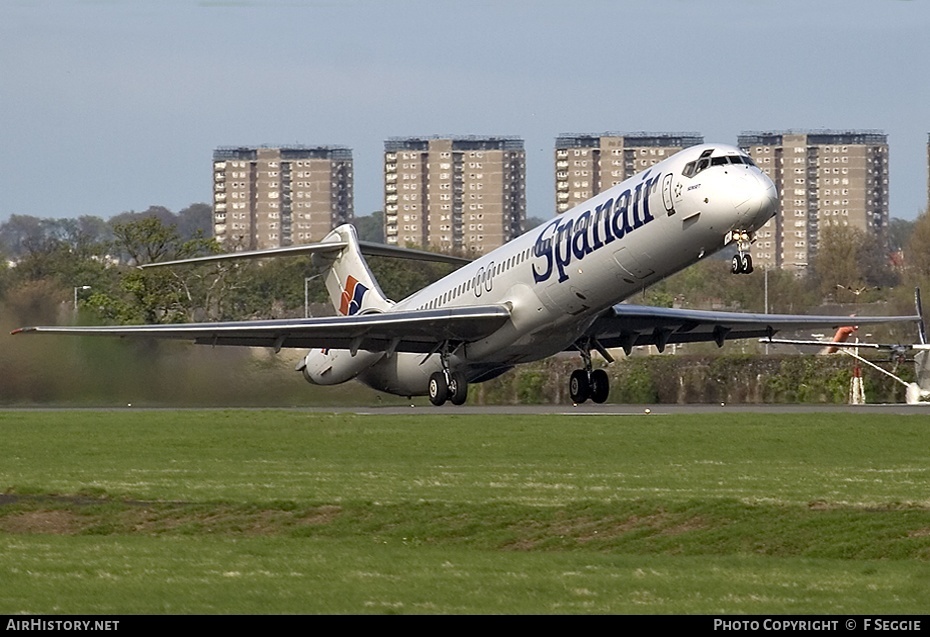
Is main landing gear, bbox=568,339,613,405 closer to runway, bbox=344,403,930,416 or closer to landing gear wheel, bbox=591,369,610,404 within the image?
landing gear wheel, bbox=591,369,610,404

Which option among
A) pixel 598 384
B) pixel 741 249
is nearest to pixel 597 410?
pixel 598 384

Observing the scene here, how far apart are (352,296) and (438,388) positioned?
7810 millimetres

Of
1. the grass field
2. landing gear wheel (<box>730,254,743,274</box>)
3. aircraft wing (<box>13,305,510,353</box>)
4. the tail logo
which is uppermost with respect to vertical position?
landing gear wheel (<box>730,254,743,274</box>)

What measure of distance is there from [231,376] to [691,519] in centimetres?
3040

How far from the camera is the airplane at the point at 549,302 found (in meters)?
34.1

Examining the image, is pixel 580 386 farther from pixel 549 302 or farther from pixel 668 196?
pixel 668 196

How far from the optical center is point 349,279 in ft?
164

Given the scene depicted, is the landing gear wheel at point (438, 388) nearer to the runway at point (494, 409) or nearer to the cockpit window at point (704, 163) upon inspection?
the runway at point (494, 409)

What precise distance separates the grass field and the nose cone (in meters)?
4.63

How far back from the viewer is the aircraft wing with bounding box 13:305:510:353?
131 ft

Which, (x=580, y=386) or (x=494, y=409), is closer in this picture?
(x=580, y=386)

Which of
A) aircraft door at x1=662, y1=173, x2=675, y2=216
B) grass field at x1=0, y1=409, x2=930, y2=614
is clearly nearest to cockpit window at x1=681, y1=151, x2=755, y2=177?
aircraft door at x1=662, y1=173, x2=675, y2=216
